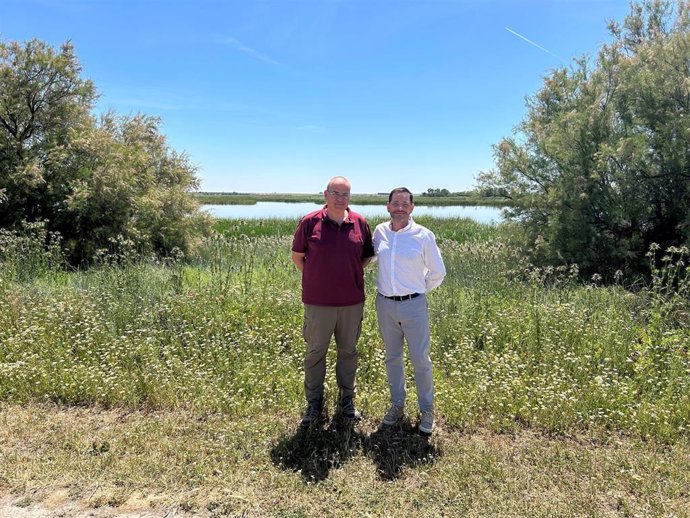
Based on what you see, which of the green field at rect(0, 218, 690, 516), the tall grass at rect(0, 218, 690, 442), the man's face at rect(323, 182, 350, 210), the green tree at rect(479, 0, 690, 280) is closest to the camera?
the green field at rect(0, 218, 690, 516)

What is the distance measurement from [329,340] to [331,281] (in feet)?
1.91

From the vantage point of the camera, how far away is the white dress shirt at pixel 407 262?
12.9 feet

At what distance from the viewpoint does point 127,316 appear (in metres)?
6.09

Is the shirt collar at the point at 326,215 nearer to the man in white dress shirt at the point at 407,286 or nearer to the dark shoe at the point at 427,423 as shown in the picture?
the man in white dress shirt at the point at 407,286

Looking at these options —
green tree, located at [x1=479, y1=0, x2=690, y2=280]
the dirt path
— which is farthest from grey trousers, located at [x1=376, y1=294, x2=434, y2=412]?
green tree, located at [x1=479, y1=0, x2=690, y2=280]

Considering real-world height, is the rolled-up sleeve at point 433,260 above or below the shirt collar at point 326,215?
below

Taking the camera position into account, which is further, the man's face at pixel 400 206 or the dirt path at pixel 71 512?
the man's face at pixel 400 206

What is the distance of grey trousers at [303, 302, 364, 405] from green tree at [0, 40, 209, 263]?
7387mm

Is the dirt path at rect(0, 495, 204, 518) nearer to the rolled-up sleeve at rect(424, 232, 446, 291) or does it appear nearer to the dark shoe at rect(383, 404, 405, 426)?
the dark shoe at rect(383, 404, 405, 426)

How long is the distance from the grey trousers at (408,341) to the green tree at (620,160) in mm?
7686

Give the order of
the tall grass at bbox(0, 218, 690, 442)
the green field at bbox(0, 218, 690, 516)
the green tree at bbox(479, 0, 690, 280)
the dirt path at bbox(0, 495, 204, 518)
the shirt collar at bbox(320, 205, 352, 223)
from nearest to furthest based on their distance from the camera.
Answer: the dirt path at bbox(0, 495, 204, 518), the green field at bbox(0, 218, 690, 516), the shirt collar at bbox(320, 205, 352, 223), the tall grass at bbox(0, 218, 690, 442), the green tree at bbox(479, 0, 690, 280)

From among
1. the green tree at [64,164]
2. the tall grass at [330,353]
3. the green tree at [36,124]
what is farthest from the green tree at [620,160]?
the green tree at [36,124]

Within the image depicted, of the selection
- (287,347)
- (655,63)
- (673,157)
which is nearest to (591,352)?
(287,347)

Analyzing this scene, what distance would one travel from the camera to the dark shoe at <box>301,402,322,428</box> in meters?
4.17
